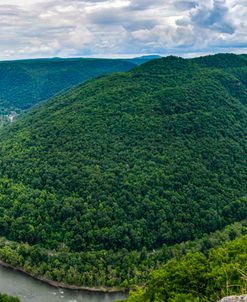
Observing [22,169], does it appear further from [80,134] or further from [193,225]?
[193,225]

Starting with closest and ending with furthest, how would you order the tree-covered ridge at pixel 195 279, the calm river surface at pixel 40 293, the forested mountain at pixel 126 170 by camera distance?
the tree-covered ridge at pixel 195 279 → the calm river surface at pixel 40 293 → the forested mountain at pixel 126 170

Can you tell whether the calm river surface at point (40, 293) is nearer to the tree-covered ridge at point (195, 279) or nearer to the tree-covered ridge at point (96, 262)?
the tree-covered ridge at point (96, 262)

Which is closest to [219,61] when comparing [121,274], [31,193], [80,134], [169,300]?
[80,134]

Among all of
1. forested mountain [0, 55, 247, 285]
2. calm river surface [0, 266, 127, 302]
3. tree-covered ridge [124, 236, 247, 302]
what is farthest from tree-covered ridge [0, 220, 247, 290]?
tree-covered ridge [124, 236, 247, 302]

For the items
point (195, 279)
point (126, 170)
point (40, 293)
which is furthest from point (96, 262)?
point (195, 279)

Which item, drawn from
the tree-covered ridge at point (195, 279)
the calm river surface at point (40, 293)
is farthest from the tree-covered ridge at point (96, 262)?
the tree-covered ridge at point (195, 279)

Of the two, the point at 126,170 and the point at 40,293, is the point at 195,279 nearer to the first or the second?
the point at 40,293

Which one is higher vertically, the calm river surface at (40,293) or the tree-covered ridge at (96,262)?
the tree-covered ridge at (96,262)

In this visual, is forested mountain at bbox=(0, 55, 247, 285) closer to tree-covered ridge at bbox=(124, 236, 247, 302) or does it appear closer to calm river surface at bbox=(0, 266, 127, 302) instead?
calm river surface at bbox=(0, 266, 127, 302)
